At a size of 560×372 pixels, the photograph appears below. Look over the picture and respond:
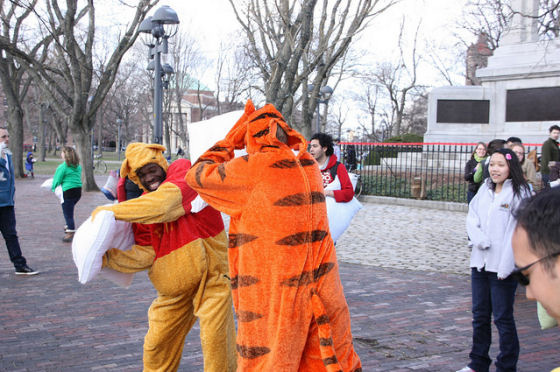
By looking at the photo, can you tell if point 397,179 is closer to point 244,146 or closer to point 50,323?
point 50,323

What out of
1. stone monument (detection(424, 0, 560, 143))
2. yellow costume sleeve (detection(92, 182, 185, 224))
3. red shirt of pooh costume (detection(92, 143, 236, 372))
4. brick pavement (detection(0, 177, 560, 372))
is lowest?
brick pavement (detection(0, 177, 560, 372))

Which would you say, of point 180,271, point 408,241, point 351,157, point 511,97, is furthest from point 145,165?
point 511,97

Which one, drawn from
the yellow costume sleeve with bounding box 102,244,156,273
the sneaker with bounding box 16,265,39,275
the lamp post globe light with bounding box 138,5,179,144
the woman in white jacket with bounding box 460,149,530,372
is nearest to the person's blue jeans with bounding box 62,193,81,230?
the lamp post globe light with bounding box 138,5,179,144

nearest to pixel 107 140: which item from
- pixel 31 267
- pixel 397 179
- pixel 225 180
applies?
pixel 397 179

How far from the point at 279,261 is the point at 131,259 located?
1256 mm

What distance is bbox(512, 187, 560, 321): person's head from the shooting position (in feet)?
4.06

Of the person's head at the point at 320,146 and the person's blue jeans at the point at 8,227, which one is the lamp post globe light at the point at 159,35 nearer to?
the person's blue jeans at the point at 8,227

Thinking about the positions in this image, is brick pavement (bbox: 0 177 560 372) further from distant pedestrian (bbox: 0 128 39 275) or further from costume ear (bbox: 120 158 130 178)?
costume ear (bbox: 120 158 130 178)

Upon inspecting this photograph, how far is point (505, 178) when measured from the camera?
436 cm

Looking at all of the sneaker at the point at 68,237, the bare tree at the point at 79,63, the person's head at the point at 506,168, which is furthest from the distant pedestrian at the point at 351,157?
the person's head at the point at 506,168

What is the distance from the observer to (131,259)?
11.4 ft

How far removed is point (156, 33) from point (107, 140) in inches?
3680

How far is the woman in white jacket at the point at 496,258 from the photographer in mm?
4254

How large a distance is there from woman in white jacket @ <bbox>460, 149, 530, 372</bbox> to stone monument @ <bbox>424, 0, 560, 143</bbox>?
15748 mm
